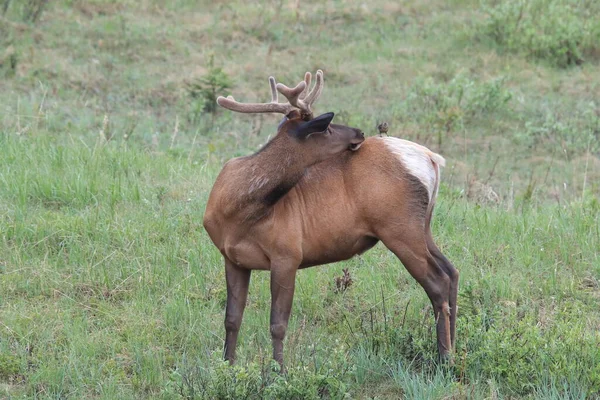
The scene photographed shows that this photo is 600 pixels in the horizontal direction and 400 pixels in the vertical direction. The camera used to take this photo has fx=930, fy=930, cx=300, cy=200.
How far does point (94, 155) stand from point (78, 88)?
3856 mm

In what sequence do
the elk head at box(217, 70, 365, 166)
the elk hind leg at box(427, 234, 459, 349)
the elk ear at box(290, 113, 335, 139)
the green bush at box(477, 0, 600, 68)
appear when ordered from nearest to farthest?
the elk ear at box(290, 113, 335, 139) → the elk head at box(217, 70, 365, 166) → the elk hind leg at box(427, 234, 459, 349) → the green bush at box(477, 0, 600, 68)

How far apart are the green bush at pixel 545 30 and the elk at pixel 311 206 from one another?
8999 millimetres

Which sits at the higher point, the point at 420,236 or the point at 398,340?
the point at 420,236

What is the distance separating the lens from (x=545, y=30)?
1455 centimetres

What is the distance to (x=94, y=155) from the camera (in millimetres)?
8742

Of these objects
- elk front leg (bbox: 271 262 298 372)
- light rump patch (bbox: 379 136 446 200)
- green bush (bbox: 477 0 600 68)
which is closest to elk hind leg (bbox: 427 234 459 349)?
light rump patch (bbox: 379 136 446 200)

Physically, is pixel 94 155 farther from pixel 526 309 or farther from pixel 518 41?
pixel 518 41

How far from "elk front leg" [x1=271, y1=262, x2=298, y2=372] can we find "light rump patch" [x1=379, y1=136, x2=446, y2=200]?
966 mm

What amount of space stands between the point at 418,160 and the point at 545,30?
31.3 ft

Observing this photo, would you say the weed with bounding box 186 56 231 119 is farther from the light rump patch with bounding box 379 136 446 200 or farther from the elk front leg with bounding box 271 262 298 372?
the elk front leg with bounding box 271 262 298 372

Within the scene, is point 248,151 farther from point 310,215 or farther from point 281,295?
point 281,295

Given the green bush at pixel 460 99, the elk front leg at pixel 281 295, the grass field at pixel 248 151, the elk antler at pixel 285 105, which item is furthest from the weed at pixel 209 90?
the elk front leg at pixel 281 295

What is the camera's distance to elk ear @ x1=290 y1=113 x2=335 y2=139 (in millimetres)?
5567

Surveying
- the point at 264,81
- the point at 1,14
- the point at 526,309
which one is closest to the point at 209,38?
the point at 264,81
